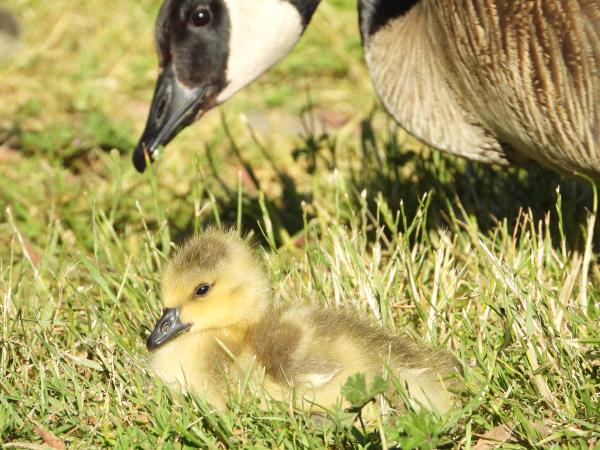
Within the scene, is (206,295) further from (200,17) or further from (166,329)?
(200,17)

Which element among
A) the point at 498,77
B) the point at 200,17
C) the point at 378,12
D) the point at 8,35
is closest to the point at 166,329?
the point at 498,77

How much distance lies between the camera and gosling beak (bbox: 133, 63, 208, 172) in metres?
3.90

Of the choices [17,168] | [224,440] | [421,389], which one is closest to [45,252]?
[17,168]

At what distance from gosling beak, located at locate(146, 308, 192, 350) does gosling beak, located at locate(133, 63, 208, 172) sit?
95cm

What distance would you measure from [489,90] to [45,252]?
182 centimetres

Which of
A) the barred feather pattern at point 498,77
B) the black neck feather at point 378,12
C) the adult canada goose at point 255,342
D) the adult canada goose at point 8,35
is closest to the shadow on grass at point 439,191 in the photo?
the barred feather pattern at point 498,77

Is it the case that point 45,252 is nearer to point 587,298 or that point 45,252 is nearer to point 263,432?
point 263,432

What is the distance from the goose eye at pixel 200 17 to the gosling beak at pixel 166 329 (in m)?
1.28

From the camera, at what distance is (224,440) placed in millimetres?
2785

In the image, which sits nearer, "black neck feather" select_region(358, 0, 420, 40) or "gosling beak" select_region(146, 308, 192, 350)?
"gosling beak" select_region(146, 308, 192, 350)

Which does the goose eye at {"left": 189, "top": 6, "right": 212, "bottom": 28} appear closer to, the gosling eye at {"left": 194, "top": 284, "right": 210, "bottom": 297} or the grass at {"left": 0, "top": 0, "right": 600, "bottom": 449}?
the grass at {"left": 0, "top": 0, "right": 600, "bottom": 449}

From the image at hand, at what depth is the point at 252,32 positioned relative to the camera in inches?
158

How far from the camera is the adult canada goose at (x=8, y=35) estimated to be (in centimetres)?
645

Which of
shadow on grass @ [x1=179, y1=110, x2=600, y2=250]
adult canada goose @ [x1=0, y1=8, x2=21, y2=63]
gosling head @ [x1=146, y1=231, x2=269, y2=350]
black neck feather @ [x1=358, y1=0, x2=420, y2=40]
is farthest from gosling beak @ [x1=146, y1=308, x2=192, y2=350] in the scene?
adult canada goose @ [x1=0, y1=8, x2=21, y2=63]
